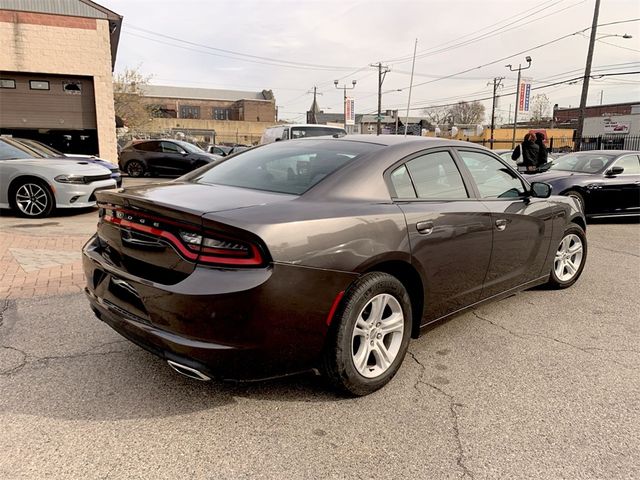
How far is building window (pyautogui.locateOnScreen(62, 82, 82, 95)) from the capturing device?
16.8m

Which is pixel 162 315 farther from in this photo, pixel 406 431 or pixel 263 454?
pixel 406 431

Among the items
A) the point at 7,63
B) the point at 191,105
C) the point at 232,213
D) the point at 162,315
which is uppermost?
the point at 191,105

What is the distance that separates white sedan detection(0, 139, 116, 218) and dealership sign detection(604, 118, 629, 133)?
185 ft

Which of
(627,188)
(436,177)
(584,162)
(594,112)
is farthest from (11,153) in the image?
(594,112)

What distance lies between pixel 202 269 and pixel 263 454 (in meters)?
0.94

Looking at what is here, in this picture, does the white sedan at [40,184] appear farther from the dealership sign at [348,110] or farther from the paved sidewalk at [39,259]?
the dealership sign at [348,110]

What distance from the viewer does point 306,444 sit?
92.0 inches

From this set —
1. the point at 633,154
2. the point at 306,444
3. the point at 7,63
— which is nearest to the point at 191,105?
the point at 7,63

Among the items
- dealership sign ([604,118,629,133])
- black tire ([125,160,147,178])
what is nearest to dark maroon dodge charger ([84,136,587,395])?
black tire ([125,160,147,178])

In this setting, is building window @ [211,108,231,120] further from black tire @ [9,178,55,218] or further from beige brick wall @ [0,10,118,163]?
black tire @ [9,178,55,218]

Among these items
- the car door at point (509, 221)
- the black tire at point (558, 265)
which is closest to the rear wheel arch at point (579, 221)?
the black tire at point (558, 265)

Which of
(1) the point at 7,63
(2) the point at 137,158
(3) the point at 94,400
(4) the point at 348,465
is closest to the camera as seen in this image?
(4) the point at 348,465

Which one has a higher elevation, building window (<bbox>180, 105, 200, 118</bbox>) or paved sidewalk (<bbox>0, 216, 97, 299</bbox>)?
building window (<bbox>180, 105, 200, 118</bbox>)

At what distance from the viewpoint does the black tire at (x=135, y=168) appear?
57.2 feet
